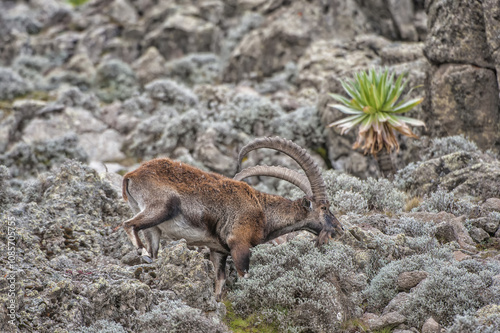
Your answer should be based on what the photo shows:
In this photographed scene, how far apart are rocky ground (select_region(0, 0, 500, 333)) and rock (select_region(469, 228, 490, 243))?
49 millimetres

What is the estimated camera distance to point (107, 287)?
6.65 meters

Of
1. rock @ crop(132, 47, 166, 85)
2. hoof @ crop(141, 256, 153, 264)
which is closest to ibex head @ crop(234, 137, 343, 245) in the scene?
hoof @ crop(141, 256, 153, 264)

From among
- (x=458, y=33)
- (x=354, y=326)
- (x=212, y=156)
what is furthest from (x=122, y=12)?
(x=354, y=326)

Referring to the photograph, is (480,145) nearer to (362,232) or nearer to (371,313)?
(362,232)

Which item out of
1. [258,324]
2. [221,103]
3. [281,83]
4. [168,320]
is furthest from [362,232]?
[281,83]

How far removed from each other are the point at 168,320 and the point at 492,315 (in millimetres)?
3870

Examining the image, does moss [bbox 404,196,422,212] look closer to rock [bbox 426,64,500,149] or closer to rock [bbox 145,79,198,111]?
rock [bbox 426,64,500,149]

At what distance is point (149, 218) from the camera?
7656 mm

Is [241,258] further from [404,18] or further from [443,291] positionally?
[404,18]

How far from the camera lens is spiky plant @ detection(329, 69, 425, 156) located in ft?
44.3

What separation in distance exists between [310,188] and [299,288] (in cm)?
206

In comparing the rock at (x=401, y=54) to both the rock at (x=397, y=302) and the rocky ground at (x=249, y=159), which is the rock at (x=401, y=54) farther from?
the rock at (x=397, y=302)

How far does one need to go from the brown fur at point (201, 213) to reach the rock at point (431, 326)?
2.28m

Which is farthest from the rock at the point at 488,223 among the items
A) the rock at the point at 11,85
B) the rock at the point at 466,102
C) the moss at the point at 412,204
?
the rock at the point at 11,85
